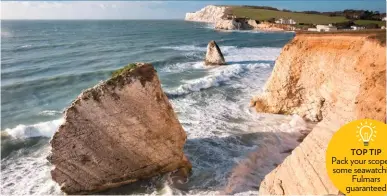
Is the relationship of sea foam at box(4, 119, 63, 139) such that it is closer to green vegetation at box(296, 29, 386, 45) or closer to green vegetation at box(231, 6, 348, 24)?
green vegetation at box(296, 29, 386, 45)

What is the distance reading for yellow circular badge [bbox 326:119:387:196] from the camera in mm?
7468

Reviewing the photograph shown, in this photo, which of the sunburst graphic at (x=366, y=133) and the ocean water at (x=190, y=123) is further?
the ocean water at (x=190, y=123)

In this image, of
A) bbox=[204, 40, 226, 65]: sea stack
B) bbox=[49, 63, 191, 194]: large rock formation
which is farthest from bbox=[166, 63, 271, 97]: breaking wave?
bbox=[49, 63, 191, 194]: large rock formation

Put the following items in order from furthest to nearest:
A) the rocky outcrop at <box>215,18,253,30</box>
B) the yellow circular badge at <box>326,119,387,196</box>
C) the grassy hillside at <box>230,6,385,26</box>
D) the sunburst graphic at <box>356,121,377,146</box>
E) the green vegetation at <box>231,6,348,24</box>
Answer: the rocky outcrop at <box>215,18,253,30</box> → the green vegetation at <box>231,6,348,24</box> → the grassy hillside at <box>230,6,385,26</box> → the sunburst graphic at <box>356,121,377,146</box> → the yellow circular badge at <box>326,119,387,196</box>

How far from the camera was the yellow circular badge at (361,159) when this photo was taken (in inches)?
294

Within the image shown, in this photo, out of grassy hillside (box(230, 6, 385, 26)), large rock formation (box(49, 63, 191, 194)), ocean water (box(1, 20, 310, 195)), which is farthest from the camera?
grassy hillside (box(230, 6, 385, 26))

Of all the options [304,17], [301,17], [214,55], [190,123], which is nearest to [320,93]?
[190,123]

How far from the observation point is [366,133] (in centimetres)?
768

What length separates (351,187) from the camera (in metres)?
7.62

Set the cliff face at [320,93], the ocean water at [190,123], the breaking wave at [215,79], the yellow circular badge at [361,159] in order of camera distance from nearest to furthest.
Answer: the yellow circular badge at [361,159] → the cliff face at [320,93] → the ocean water at [190,123] → the breaking wave at [215,79]

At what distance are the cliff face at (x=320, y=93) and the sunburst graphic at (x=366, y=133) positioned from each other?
1.66 m

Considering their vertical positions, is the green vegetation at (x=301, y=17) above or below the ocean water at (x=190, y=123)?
above

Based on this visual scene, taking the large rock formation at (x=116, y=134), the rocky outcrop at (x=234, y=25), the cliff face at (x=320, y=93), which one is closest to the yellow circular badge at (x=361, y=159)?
the cliff face at (x=320, y=93)

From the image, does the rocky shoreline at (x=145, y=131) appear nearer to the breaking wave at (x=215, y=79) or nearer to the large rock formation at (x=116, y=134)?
the large rock formation at (x=116, y=134)
